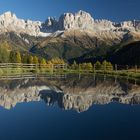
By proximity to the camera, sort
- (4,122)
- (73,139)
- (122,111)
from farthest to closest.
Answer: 1. (122,111)
2. (4,122)
3. (73,139)

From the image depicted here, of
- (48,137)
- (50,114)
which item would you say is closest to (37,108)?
(50,114)

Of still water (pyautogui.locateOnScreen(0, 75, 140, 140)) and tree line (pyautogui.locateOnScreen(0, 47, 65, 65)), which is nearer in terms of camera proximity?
still water (pyautogui.locateOnScreen(0, 75, 140, 140))

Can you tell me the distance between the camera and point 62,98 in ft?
88.1

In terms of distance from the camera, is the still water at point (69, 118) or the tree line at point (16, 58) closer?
the still water at point (69, 118)

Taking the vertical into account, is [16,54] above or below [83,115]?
above

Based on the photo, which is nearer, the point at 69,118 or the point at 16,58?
the point at 69,118

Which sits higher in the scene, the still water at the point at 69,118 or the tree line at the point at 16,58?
the tree line at the point at 16,58

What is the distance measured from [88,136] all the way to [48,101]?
11464 millimetres

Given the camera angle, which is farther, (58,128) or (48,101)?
(48,101)

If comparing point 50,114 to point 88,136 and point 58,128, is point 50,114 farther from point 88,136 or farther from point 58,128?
point 88,136

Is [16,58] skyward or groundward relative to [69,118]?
skyward

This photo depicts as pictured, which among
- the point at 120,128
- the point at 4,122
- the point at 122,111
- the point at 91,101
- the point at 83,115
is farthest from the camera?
the point at 91,101

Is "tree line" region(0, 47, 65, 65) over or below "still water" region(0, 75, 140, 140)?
over

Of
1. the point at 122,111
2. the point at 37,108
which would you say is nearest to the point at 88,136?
the point at 122,111
